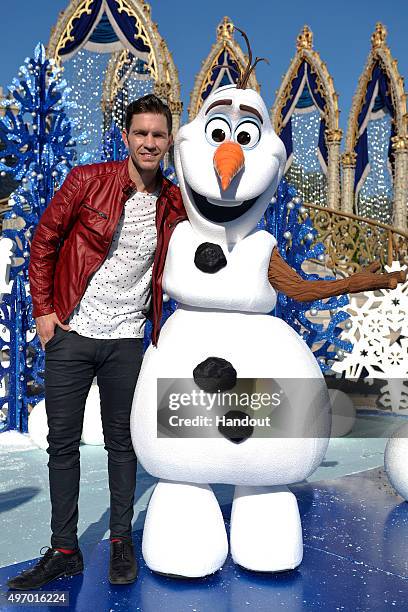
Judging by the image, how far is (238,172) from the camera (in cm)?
214

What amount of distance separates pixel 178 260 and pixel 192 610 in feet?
3.54

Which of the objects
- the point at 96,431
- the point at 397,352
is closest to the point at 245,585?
the point at 96,431

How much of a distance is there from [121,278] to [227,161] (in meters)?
0.54

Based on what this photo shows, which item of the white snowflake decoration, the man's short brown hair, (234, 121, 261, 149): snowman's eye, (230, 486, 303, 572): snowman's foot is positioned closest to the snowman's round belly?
(230, 486, 303, 572): snowman's foot

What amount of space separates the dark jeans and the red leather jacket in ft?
0.41

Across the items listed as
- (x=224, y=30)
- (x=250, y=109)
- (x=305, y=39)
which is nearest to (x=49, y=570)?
(x=250, y=109)

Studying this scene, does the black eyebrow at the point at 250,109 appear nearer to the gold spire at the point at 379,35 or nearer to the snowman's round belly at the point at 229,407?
the snowman's round belly at the point at 229,407

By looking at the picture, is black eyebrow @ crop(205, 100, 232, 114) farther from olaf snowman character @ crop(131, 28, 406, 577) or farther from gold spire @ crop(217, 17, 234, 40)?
gold spire @ crop(217, 17, 234, 40)

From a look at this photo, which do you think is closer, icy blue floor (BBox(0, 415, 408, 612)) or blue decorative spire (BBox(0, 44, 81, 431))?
icy blue floor (BBox(0, 415, 408, 612))

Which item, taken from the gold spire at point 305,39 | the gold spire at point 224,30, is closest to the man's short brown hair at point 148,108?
the gold spire at point 224,30

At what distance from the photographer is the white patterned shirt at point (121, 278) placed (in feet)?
7.43

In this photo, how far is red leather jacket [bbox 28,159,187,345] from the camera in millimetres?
2225

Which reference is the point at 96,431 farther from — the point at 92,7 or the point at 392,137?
the point at 392,137

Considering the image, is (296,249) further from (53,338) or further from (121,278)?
(53,338)
